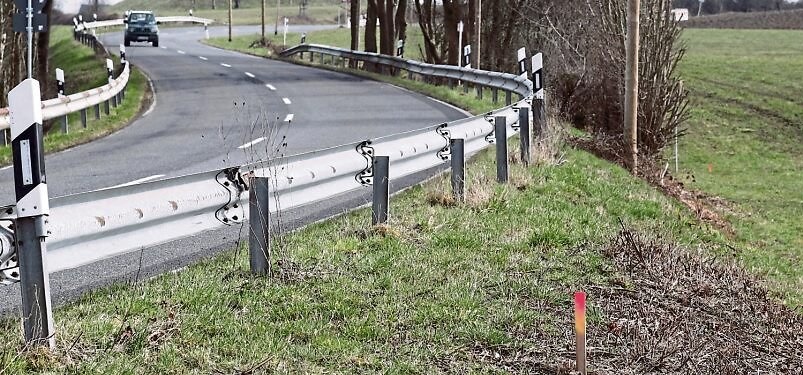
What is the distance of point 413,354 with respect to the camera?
198 inches

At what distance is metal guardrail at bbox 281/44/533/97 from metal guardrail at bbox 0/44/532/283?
817 centimetres

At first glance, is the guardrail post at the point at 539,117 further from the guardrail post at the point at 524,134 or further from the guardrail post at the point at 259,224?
the guardrail post at the point at 259,224

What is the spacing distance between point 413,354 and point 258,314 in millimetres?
914

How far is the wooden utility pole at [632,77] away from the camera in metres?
15.6

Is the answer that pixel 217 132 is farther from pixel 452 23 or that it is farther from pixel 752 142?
pixel 752 142

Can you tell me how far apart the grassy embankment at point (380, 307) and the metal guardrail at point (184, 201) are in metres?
0.35

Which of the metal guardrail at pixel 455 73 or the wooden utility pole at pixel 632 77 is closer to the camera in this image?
the wooden utility pole at pixel 632 77

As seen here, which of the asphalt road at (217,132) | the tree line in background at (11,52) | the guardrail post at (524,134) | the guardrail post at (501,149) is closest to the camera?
Result: the asphalt road at (217,132)

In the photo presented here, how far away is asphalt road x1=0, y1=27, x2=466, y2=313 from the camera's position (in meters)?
7.02

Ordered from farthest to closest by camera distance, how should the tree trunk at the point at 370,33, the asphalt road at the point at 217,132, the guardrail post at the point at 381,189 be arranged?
the tree trunk at the point at 370,33 < the guardrail post at the point at 381,189 < the asphalt road at the point at 217,132

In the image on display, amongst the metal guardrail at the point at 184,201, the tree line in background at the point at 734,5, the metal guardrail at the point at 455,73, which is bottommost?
the metal guardrail at the point at 184,201

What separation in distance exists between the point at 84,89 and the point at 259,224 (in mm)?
24693

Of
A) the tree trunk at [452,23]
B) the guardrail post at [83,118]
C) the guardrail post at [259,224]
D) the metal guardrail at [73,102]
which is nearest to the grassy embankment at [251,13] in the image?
the tree trunk at [452,23]

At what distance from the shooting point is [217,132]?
53.6 ft
